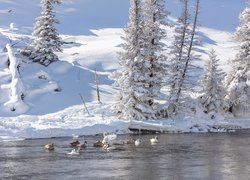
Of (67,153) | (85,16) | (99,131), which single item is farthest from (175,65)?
(85,16)

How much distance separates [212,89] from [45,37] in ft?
57.9

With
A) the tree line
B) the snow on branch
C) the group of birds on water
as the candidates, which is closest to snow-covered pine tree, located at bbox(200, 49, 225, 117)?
the tree line

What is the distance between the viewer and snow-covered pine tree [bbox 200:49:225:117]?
50.7 metres

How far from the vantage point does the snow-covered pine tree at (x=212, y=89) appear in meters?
50.7

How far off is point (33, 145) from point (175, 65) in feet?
70.2

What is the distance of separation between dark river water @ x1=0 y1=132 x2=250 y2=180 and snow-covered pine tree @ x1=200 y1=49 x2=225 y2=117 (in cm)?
1611

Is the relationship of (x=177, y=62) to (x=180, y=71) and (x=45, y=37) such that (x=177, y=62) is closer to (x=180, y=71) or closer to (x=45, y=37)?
(x=180, y=71)

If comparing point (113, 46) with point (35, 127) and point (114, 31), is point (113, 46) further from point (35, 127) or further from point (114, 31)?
point (35, 127)

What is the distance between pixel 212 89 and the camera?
51188mm

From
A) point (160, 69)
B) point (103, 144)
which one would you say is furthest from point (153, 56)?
point (103, 144)

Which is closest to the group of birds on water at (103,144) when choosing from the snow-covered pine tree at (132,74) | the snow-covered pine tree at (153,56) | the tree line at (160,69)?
the snow-covered pine tree at (132,74)

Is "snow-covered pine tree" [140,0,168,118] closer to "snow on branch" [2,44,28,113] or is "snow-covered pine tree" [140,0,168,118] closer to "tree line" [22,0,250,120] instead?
"tree line" [22,0,250,120]

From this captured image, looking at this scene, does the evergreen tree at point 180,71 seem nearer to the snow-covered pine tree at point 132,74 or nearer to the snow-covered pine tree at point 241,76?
the snow-covered pine tree at point 132,74

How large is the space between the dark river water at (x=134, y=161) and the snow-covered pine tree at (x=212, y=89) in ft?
52.9
